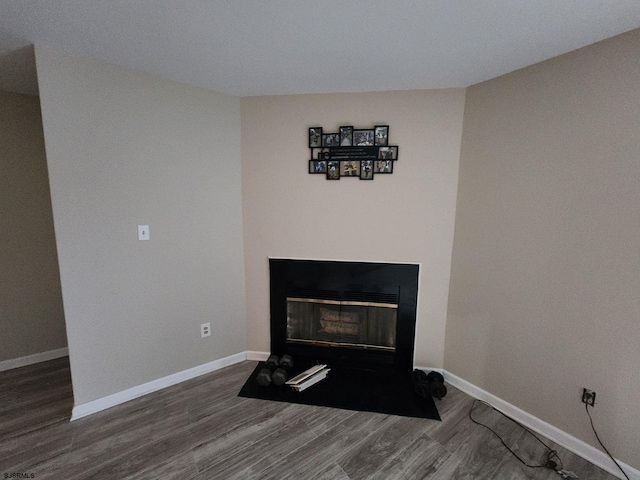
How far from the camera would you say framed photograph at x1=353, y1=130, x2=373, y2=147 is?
7.33 feet

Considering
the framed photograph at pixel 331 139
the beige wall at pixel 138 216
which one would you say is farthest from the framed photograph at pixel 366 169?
the beige wall at pixel 138 216

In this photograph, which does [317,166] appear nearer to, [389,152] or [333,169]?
[333,169]

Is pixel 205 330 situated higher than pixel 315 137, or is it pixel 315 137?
pixel 315 137

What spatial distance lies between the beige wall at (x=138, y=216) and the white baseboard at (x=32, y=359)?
3.81ft

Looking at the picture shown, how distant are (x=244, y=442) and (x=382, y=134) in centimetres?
242

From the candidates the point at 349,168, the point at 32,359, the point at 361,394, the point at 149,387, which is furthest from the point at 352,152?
the point at 32,359

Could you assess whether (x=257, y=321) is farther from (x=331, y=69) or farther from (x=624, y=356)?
(x=624, y=356)

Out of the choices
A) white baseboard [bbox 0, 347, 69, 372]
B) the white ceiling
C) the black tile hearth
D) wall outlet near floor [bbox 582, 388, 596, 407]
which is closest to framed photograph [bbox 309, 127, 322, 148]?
the white ceiling

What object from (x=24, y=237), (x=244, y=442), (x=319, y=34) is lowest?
(x=244, y=442)

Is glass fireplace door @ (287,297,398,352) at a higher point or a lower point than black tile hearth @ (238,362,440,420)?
higher

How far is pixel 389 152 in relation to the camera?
222 centimetres

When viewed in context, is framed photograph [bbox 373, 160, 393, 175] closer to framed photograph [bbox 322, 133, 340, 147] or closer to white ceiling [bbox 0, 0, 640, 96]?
framed photograph [bbox 322, 133, 340, 147]

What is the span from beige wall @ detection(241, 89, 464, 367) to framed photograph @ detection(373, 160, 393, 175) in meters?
0.05

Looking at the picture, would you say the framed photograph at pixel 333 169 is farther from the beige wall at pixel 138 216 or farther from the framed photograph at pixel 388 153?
the beige wall at pixel 138 216
